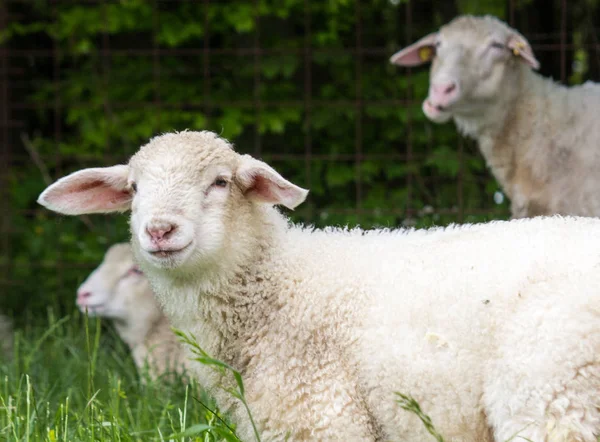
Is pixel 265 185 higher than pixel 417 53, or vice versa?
pixel 417 53

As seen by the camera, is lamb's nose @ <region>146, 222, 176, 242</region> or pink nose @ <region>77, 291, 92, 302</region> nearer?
lamb's nose @ <region>146, 222, 176, 242</region>

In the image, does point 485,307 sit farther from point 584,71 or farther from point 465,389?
point 584,71

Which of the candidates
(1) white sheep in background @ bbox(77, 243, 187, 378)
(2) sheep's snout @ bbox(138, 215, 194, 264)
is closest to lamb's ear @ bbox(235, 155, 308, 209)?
(2) sheep's snout @ bbox(138, 215, 194, 264)

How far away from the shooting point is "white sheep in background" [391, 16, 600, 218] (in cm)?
555

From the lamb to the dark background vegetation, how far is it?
10.7 ft

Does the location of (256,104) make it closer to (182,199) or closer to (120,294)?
(120,294)

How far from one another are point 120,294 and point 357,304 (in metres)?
3.02

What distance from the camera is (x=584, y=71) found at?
30.5 feet

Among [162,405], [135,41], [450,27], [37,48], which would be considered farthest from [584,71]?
[162,405]

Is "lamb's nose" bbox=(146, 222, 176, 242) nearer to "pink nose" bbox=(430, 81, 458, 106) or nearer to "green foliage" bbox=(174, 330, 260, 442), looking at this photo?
"green foliage" bbox=(174, 330, 260, 442)

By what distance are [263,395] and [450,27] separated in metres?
3.78

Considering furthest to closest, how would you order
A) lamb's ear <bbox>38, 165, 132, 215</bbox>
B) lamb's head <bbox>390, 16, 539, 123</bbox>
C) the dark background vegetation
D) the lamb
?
1. the dark background vegetation
2. lamb's head <bbox>390, 16, 539, 123</bbox>
3. lamb's ear <bbox>38, 165, 132, 215</bbox>
4. the lamb

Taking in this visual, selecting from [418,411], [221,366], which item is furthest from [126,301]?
[418,411]

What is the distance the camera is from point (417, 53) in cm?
663
